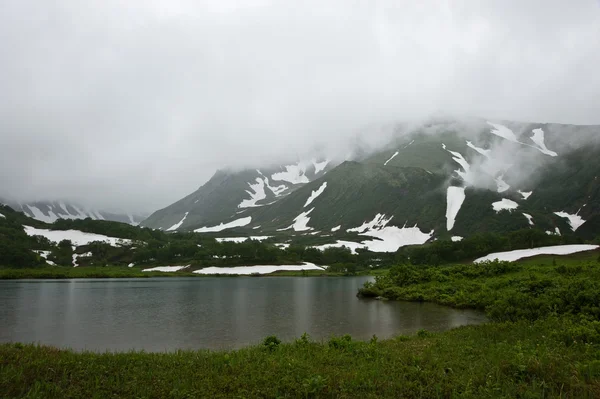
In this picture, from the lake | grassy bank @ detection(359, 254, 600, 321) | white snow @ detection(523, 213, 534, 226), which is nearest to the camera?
the lake

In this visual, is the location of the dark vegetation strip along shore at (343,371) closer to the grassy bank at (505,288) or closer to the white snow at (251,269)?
the grassy bank at (505,288)

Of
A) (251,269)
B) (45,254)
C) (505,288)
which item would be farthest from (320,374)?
(45,254)

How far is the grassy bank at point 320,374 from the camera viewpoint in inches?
392

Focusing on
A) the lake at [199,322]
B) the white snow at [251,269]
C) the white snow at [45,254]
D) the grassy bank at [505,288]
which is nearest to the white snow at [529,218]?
the white snow at [251,269]

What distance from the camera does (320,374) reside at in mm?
11578

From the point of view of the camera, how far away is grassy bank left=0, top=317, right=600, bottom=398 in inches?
392

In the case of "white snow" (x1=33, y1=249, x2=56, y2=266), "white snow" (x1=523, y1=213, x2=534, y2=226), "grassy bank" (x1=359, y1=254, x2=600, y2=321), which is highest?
"white snow" (x1=523, y1=213, x2=534, y2=226)

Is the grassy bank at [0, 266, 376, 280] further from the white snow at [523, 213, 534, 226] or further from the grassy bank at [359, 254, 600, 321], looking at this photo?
the white snow at [523, 213, 534, 226]

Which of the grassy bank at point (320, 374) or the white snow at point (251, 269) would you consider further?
the white snow at point (251, 269)

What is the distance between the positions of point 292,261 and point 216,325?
138 metres

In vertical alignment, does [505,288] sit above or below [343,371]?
below

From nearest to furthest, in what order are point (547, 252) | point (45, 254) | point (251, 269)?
point (547, 252) → point (251, 269) → point (45, 254)

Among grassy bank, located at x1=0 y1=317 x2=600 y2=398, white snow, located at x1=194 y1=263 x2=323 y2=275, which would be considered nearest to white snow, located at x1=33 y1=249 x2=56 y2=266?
white snow, located at x1=194 y1=263 x2=323 y2=275

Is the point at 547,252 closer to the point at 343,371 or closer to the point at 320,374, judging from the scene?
the point at 343,371
